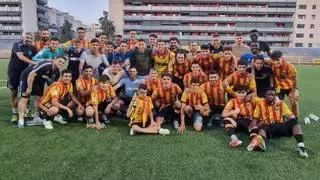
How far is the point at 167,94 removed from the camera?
678 centimetres

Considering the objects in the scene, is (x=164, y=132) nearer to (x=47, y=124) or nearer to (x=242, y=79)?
(x=242, y=79)

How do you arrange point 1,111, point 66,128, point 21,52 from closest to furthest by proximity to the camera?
point 66,128
point 21,52
point 1,111

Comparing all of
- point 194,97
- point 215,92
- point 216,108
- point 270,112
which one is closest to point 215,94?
point 215,92

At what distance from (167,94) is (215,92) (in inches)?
37.3

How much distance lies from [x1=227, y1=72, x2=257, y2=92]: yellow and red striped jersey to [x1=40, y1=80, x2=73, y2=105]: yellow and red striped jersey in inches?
125

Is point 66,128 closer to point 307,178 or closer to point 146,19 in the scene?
point 307,178

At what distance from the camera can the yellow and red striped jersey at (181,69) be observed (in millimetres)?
7410

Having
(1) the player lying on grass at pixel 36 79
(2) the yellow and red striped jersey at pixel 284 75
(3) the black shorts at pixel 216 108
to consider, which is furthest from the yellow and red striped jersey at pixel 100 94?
(2) the yellow and red striped jersey at pixel 284 75

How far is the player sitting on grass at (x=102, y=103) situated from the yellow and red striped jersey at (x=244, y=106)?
2.27m

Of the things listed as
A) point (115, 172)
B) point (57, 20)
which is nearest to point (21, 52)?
point (115, 172)

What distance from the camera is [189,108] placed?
650 centimetres

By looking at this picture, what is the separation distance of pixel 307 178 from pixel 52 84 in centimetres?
475

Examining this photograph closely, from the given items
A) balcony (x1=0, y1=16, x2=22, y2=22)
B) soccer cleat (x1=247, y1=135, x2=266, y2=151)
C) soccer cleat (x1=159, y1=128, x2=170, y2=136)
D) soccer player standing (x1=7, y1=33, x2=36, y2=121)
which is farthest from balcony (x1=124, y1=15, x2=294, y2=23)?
soccer cleat (x1=247, y1=135, x2=266, y2=151)

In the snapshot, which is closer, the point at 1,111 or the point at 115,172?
the point at 115,172
